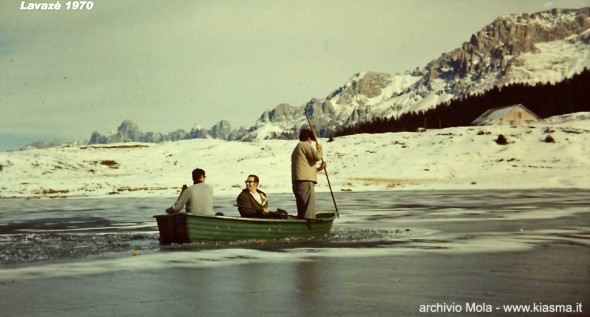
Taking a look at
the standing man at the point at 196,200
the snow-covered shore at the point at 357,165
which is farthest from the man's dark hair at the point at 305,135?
the snow-covered shore at the point at 357,165

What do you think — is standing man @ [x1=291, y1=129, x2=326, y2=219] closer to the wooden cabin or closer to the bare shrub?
the bare shrub

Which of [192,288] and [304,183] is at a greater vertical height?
[304,183]

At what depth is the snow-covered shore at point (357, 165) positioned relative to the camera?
2315 inches

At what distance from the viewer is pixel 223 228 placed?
16391 millimetres

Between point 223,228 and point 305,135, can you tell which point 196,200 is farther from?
point 305,135

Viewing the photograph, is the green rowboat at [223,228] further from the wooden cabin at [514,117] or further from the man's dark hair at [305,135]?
the wooden cabin at [514,117]

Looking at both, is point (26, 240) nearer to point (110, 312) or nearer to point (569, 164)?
point (110, 312)

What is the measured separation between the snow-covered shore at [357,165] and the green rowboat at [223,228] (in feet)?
117

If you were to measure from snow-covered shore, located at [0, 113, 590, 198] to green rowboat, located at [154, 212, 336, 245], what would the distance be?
35.8 meters

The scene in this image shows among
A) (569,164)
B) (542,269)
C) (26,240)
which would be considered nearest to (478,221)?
(542,269)

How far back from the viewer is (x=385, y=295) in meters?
9.26

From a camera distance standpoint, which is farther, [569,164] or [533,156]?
[533,156]

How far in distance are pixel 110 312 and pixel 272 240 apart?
9.28m

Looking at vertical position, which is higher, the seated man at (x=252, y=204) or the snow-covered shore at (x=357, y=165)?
the snow-covered shore at (x=357, y=165)
